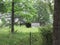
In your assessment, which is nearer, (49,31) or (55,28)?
(55,28)

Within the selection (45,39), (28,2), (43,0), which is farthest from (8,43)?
(28,2)

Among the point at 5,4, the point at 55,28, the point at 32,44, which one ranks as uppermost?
the point at 5,4

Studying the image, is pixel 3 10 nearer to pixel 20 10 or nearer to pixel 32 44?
pixel 20 10

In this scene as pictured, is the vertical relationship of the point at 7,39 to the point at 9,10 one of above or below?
below

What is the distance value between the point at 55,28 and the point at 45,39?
4148 millimetres

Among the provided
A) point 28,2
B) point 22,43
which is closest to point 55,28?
point 22,43

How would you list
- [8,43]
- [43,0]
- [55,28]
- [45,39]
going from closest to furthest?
[55,28]
[45,39]
[8,43]
[43,0]

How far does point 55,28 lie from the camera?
331 inches

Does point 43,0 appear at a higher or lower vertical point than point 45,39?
higher

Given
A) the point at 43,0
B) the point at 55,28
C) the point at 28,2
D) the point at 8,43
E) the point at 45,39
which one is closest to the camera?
the point at 55,28

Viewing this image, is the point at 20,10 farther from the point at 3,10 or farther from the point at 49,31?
the point at 49,31

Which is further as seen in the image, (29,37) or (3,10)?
(3,10)

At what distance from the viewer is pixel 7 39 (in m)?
13.8

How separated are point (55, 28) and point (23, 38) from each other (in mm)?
5038
